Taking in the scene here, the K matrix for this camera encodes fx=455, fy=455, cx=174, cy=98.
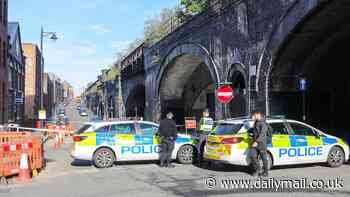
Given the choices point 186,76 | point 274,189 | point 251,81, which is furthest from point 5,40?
point 274,189

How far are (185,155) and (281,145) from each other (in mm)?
3475

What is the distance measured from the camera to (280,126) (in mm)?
12500

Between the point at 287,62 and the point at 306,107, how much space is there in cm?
269

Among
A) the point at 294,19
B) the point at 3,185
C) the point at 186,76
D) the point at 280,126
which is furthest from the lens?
the point at 186,76

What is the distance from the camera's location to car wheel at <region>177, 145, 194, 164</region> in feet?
47.5

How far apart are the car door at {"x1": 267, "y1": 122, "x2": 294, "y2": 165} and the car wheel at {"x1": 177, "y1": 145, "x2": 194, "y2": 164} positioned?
10.5 feet

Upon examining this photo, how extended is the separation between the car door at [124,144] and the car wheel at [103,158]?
237mm

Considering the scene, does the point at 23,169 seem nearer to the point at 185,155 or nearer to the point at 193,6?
the point at 185,155

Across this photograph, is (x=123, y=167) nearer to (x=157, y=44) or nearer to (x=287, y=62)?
(x=287, y=62)

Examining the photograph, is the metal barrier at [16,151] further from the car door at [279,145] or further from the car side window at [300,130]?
the car side window at [300,130]

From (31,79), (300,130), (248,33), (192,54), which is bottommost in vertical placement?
(300,130)

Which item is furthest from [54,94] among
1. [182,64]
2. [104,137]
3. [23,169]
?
[23,169]

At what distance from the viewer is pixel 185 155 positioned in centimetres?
1452

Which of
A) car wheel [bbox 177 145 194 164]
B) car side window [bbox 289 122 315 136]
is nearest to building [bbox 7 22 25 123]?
car wheel [bbox 177 145 194 164]
